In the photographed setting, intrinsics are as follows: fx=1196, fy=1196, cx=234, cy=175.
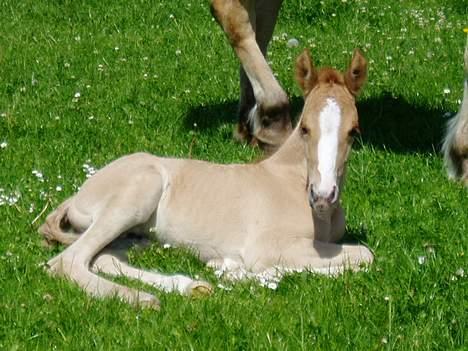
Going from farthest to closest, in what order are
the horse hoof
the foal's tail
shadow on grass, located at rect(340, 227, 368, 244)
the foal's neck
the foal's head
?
shadow on grass, located at rect(340, 227, 368, 244) < the foal's tail < the foal's neck < the foal's head < the horse hoof

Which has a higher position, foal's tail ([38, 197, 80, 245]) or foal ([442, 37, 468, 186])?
foal's tail ([38, 197, 80, 245])

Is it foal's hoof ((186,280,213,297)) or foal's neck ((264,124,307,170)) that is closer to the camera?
foal's hoof ((186,280,213,297))

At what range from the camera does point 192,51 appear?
11086 millimetres

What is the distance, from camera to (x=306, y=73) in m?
5.82

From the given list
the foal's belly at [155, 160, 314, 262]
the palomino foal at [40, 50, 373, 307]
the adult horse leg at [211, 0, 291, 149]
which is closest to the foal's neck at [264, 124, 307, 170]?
the palomino foal at [40, 50, 373, 307]

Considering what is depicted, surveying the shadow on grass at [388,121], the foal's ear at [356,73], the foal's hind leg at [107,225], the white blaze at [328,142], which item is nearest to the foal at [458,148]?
the shadow on grass at [388,121]

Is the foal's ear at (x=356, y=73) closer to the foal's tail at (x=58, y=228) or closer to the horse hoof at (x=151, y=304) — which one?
the horse hoof at (x=151, y=304)

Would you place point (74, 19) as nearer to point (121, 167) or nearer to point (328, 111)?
point (121, 167)

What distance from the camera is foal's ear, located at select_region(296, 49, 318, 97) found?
19.0ft

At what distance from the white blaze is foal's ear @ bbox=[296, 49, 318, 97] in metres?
0.32

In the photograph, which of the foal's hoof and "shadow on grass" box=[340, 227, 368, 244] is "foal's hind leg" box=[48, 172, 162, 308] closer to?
the foal's hoof

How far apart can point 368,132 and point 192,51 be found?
9.26 ft

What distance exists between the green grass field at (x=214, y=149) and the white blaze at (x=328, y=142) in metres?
0.49

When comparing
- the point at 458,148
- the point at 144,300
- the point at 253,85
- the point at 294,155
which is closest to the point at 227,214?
the point at 294,155
